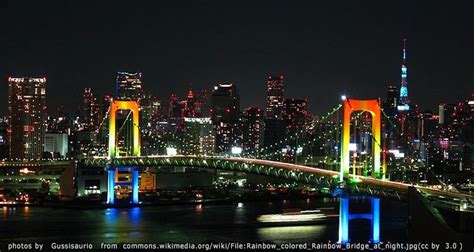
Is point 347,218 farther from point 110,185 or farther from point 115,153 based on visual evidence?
point 115,153

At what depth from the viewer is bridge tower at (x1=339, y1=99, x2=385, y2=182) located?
22.2 metres

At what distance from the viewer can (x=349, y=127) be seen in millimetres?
23047

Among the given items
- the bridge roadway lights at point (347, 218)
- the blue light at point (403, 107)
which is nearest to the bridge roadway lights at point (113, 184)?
the bridge roadway lights at point (347, 218)

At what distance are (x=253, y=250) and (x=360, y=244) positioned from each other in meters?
2.83

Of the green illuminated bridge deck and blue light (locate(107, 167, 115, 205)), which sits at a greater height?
the green illuminated bridge deck

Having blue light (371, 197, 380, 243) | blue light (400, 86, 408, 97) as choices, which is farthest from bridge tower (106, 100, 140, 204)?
blue light (400, 86, 408, 97)

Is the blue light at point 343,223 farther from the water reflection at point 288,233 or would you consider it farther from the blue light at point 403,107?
the blue light at point 403,107

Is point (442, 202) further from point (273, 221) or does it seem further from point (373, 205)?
point (273, 221)

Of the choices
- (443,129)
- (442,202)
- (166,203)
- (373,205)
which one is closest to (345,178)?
(373,205)

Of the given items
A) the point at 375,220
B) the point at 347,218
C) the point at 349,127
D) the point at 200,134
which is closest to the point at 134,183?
the point at 349,127

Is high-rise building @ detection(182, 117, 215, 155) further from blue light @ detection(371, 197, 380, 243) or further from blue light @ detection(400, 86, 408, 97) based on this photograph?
blue light @ detection(371, 197, 380, 243)

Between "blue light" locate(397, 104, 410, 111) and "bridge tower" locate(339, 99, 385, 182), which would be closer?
"bridge tower" locate(339, 99, 385, 182)

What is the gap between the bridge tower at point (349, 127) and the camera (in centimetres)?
2223

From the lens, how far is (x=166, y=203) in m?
40.6
